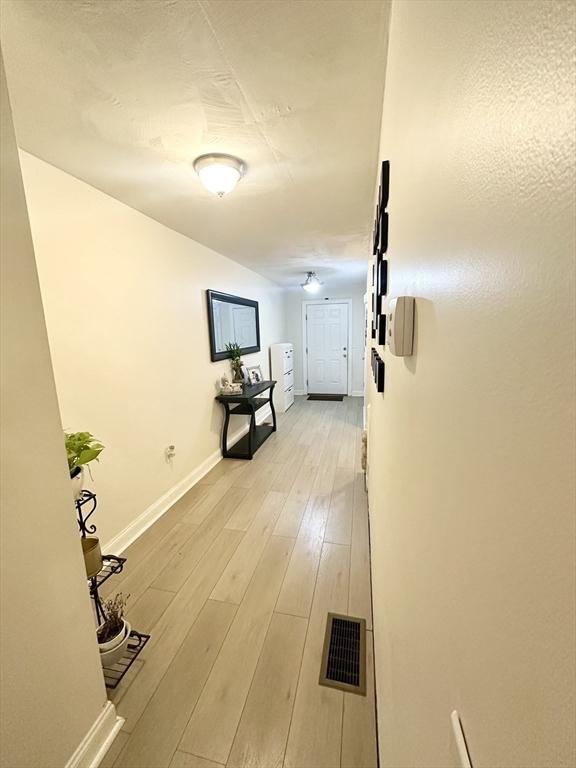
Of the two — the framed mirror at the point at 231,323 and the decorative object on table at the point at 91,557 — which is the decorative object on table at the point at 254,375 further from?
the decorative object on table at the point at 91,557

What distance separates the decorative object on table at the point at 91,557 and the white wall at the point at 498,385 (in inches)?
51.7

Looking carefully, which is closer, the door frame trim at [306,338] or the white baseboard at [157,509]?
the white baseboard at [157,509]

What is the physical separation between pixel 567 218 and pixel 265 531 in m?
2.46

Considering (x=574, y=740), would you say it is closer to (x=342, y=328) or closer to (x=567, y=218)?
(x=567, y=218)

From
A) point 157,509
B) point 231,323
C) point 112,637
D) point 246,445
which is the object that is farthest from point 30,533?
point 231,323

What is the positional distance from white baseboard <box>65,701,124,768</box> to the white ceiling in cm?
228

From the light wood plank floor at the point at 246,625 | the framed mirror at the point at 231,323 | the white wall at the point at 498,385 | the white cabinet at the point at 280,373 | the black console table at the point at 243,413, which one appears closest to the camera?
the white wall at the point at 498,385

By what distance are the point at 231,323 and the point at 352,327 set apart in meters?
3.39

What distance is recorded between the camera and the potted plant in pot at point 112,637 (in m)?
1.34

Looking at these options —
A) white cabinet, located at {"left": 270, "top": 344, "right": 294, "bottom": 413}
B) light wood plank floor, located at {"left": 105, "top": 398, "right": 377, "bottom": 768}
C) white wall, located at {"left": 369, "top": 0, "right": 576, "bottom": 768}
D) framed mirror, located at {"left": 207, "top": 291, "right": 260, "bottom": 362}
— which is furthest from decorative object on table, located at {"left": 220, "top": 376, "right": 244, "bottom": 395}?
white wall, located at {"left": 369, "top": 0, "right": 576, "bottom": 768}

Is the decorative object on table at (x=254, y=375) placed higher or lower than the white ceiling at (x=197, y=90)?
lower

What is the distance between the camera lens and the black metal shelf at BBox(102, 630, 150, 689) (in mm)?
1354

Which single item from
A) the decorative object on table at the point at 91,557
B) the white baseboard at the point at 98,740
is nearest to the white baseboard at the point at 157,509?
the decorative object on table at the point at 91,557

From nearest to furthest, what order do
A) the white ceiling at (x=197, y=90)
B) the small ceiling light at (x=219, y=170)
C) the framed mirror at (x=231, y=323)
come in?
the white ceiling at (x=197, y=90)
the small ceiling light at (x=219, y=170)
the framed mirror at (x=231, y=323)
